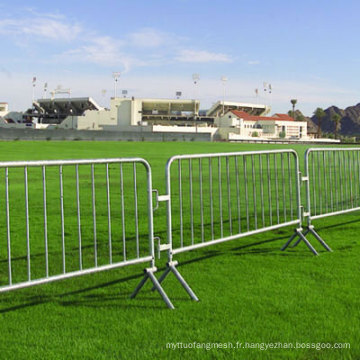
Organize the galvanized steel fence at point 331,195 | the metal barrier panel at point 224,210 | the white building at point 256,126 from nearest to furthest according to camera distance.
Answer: the metal barrier panel at point 224,210
the galvanized steel fence at point 331,195
the white building at point 256,126

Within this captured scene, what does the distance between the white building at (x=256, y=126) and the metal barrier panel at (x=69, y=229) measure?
129215 millimetres

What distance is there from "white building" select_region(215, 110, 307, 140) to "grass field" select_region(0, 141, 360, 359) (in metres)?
135

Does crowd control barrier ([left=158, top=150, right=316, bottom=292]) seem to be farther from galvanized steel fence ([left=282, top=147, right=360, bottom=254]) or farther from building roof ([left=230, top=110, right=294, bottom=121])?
building roof ([left=230, top=110, right=294, bottom=121])

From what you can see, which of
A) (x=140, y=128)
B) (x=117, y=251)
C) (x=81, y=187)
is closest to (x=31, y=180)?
(x=81, y=187)

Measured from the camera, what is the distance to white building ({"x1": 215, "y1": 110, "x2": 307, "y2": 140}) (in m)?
145

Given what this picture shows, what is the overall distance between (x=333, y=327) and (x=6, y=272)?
3.80m

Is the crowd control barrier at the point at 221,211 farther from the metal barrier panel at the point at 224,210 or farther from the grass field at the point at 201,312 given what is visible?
the grass field at the point at 201,312

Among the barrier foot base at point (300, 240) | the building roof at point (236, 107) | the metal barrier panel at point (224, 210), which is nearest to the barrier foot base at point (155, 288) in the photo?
the metal barrier panel at point (224, 210)

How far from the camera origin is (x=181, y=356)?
399 cm

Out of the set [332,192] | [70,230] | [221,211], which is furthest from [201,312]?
[332,192]

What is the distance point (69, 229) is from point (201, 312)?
4581 millimetres

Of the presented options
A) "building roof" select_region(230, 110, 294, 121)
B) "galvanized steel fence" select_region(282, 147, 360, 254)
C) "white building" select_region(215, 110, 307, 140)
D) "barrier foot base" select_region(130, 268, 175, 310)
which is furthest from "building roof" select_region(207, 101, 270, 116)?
"barrier foot base" select_region(130, 268, 175, 310)

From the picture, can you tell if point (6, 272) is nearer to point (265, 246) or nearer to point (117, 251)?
point (117, 251)

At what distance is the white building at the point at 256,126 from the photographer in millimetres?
145438
